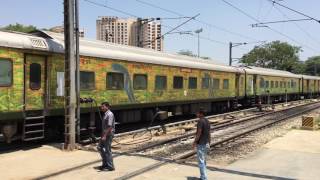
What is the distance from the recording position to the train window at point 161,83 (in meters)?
21.5

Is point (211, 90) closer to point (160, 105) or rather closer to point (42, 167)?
point (160, 105)

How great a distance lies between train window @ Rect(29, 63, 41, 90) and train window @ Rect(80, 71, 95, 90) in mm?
2128

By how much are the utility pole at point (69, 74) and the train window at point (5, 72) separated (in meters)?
1.71

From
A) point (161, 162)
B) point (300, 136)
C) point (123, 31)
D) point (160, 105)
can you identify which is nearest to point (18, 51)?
point (161, 162)

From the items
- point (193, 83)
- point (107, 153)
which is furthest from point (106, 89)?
point (193, 83)

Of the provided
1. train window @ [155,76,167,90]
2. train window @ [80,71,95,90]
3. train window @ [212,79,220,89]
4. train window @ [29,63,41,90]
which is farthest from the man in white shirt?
train window @ [212,79,220,89]

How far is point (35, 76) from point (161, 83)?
8607 millimetres

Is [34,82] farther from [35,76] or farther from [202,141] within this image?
[202,141]

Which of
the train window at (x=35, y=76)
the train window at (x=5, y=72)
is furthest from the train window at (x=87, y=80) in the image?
the train window at (x=5, y=72)

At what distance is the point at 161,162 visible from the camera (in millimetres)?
12164

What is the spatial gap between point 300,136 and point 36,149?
→ 34.2 feet

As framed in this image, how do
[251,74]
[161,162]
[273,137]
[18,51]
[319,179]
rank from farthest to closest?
[251,74] → [273,137] → [18,51] → [161,162] → [319,179]

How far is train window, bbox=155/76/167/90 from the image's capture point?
21.5m

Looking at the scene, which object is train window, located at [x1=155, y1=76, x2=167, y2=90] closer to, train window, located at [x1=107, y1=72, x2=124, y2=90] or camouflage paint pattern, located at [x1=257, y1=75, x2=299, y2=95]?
train window, located at [x1=107, y1=72, x2=124, y2=90]
